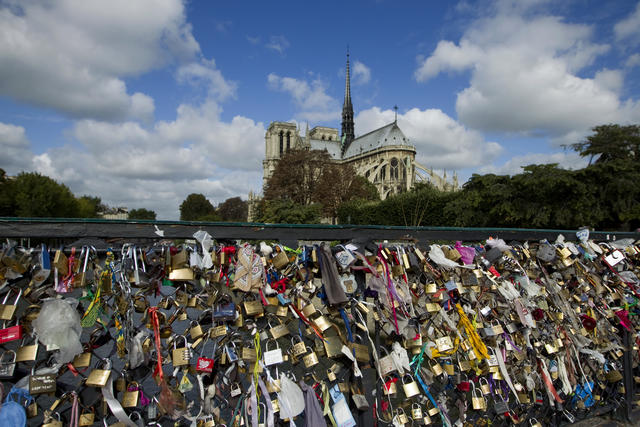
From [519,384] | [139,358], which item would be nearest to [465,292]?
[519,384]

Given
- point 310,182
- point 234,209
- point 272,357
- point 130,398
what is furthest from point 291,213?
point 234,209

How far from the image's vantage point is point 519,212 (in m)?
22.5

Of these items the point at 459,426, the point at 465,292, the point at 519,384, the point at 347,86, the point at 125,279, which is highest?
the point at 347,86

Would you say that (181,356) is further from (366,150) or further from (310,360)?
(366,150)

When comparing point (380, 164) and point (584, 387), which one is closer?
point (584, 387)

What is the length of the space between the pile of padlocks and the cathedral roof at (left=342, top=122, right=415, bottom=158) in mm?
86824

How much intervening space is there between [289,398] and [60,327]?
4.38ft

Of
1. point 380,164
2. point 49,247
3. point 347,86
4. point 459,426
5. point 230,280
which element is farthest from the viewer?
point 347,86

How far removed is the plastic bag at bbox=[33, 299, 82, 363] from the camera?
1914 mm

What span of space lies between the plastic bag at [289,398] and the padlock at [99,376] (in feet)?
3.21

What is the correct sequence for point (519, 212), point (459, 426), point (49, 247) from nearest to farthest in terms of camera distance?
point (49, 247), point (459, 426), point (519, 212)

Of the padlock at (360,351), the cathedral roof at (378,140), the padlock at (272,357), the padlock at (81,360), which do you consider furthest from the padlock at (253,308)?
the cathedral roof at (378,140)

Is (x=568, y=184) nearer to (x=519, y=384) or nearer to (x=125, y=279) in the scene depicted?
(x=519, y=384)

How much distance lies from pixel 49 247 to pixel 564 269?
4.02 metres
